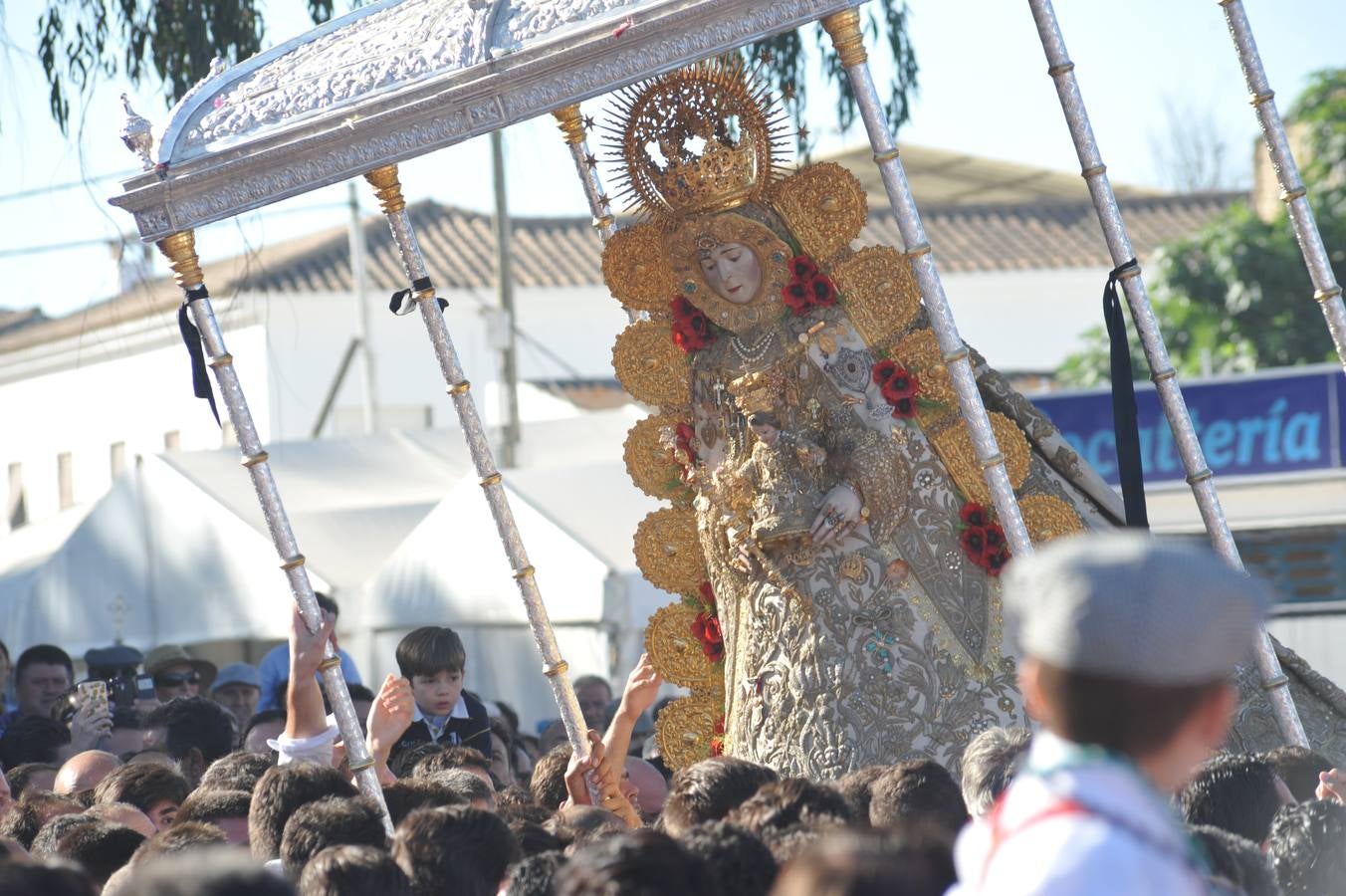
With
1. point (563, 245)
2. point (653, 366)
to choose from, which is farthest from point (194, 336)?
point (563, 245)

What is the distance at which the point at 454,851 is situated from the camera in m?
3.25

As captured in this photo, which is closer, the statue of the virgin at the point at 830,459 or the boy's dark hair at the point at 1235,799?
the boy's dark hair at the point at 1235,799

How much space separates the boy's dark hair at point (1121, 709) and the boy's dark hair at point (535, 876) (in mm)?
1305

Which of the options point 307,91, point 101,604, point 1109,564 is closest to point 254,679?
point 101,604

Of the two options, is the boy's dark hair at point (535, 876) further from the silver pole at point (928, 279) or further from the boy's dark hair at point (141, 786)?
the boy's dark hair at point (141, 786)

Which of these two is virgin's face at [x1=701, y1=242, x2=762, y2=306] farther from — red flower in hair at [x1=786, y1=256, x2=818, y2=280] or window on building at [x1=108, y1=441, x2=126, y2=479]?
window on building at [x1=108, y1=441, x2=126, y2=479]

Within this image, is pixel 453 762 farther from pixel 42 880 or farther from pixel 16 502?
pixel 16 502

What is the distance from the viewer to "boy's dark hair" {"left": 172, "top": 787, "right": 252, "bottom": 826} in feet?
14.2

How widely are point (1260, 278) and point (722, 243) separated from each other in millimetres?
12669

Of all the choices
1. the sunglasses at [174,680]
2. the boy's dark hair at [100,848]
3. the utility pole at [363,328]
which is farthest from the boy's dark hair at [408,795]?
the utility pole at [363,328]

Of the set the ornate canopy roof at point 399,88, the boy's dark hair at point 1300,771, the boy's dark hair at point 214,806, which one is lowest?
the boy's dark hair at point 1300,771

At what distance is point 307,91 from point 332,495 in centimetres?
791

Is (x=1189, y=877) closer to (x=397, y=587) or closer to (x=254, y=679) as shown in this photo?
(x=254, y=679)

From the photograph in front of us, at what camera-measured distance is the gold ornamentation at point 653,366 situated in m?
6.00
